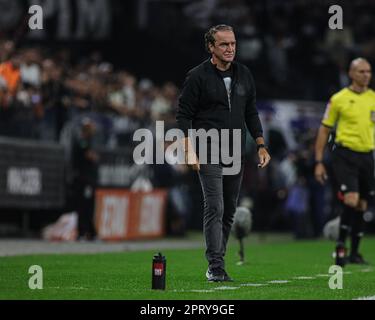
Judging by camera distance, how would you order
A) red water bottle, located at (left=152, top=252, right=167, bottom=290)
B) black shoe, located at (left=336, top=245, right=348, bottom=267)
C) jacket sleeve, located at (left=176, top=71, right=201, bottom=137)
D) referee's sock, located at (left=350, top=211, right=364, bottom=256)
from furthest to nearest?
referee's sock, located at (left=350, top=211, right=364, bottom=256)
black shoe, located at (left=336, top=245, right=348, bottom=267)
jacket sleeve, located at (left=176, top=71, right=201, bottom=137)
red water bottle, located at (left=152, top=252, right=167, bottom=290)

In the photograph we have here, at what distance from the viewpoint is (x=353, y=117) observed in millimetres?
15102

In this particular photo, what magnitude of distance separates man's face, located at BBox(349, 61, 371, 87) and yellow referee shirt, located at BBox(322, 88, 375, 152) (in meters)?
0.16

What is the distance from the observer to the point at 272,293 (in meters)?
10.3

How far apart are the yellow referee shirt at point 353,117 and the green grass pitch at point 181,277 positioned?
5.01 ft

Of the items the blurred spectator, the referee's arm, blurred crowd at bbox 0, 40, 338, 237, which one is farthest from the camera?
blurred crowd at bbox 0, 40, 338, 237

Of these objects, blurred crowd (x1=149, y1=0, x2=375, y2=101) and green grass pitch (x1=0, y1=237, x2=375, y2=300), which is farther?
blurred crowd (x1=149, y1=0, x2=375, y2=101)

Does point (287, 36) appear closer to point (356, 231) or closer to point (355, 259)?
point (356, 231)

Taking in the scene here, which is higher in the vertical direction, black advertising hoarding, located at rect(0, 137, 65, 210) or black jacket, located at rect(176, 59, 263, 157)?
black jacket, located at rect(176, 59, 263, 157)

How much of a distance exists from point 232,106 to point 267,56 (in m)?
20.8

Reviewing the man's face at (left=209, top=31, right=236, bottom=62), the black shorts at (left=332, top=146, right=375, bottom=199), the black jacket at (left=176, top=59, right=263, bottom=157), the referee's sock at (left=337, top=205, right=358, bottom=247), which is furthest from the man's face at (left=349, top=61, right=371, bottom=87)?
the man's face at (left=209, top=31, right=236, bottom=62)

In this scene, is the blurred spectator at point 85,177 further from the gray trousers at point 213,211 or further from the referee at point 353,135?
the gray trousers at point 213,211

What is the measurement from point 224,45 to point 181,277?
2.41 m

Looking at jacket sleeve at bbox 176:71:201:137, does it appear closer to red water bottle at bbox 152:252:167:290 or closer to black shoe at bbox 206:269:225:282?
black shoe at bbox 206:269:225:282

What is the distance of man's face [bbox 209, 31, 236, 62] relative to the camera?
1138 centimetres
